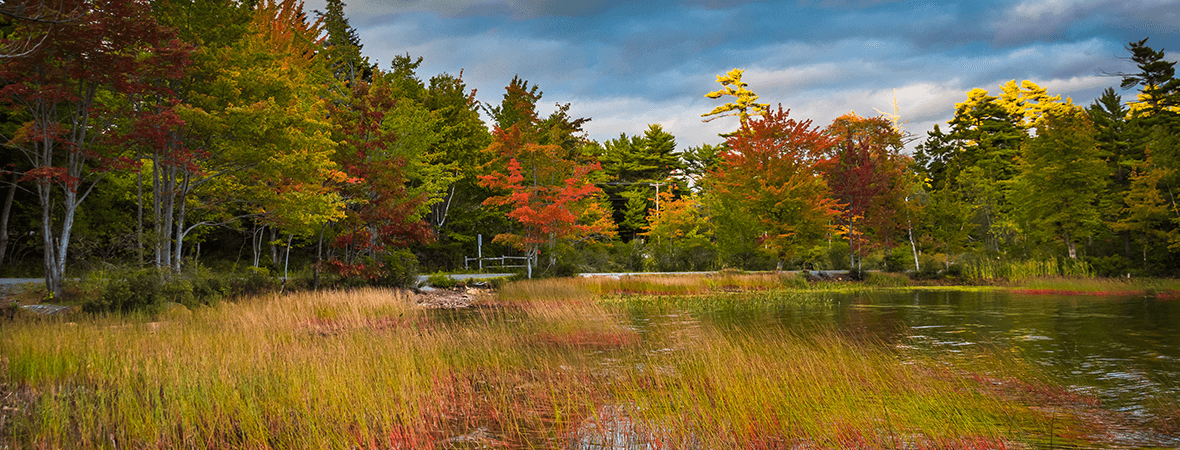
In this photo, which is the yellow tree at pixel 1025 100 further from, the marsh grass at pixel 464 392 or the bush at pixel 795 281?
the marsh grass at pixel 464 392

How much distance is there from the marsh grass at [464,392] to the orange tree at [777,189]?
19.9 meters

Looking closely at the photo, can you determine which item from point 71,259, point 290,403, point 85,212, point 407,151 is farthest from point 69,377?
point 407,151

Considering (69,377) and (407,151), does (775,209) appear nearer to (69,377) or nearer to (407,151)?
(407,151)

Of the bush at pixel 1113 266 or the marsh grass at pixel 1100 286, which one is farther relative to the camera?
the bush at pixel 1113 266

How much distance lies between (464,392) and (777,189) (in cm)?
2451

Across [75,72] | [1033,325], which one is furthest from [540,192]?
[1033,325]

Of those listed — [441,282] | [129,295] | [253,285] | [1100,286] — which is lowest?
[1100,286]

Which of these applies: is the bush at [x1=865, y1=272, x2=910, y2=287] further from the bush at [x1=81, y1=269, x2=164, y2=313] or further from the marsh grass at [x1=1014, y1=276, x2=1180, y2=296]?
the bush at [x1=81, y1=269, x2=164, y2=313]

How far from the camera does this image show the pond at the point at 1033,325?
8117 mm

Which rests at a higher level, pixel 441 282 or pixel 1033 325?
pixel 441 282

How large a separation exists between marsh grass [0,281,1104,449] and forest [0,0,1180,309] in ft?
11.9

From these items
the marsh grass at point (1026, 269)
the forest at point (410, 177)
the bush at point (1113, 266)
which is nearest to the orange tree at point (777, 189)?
the forest at point (410, 177)

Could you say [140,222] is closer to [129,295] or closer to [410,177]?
[129,295]

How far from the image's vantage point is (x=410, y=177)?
29047 millimetres
